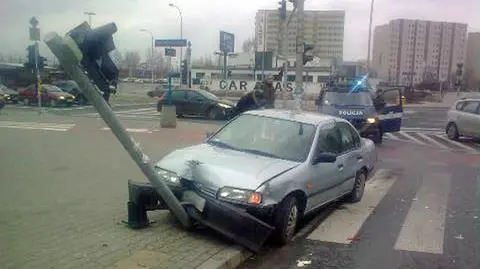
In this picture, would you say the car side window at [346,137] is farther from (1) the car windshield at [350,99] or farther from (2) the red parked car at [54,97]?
(2) the red parked car at [54,97]

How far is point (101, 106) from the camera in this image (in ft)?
17.5

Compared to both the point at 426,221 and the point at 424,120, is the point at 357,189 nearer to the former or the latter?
the point at 426,221

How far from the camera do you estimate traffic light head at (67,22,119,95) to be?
5.02 m

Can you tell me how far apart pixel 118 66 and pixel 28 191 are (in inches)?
129

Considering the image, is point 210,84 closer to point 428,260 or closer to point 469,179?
point 469,179

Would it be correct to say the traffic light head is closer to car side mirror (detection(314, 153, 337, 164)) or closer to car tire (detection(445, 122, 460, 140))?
car side mirror (detection(314, 153, 337, 164))

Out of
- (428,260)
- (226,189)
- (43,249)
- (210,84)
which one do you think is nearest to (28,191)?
(43,249)

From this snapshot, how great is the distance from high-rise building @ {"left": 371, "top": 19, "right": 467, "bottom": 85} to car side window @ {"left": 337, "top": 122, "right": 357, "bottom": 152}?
8120cm

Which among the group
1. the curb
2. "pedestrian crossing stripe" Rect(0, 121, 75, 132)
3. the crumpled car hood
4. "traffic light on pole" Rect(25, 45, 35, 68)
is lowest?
"pedestrian crossing stripe" Rect(0, 121, 75, 132)

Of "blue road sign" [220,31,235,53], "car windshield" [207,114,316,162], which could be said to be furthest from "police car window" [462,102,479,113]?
"blue road sign" [220,31,235,53]

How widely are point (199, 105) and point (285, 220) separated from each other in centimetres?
2115

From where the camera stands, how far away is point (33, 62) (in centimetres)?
2086

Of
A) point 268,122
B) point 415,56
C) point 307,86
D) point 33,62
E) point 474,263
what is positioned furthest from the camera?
point 415,56

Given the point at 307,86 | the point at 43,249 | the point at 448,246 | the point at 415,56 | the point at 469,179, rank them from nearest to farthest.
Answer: the point at 43,249, the point at 448,246, the point at 469,179, the point at 307,86, the point at 415,56
